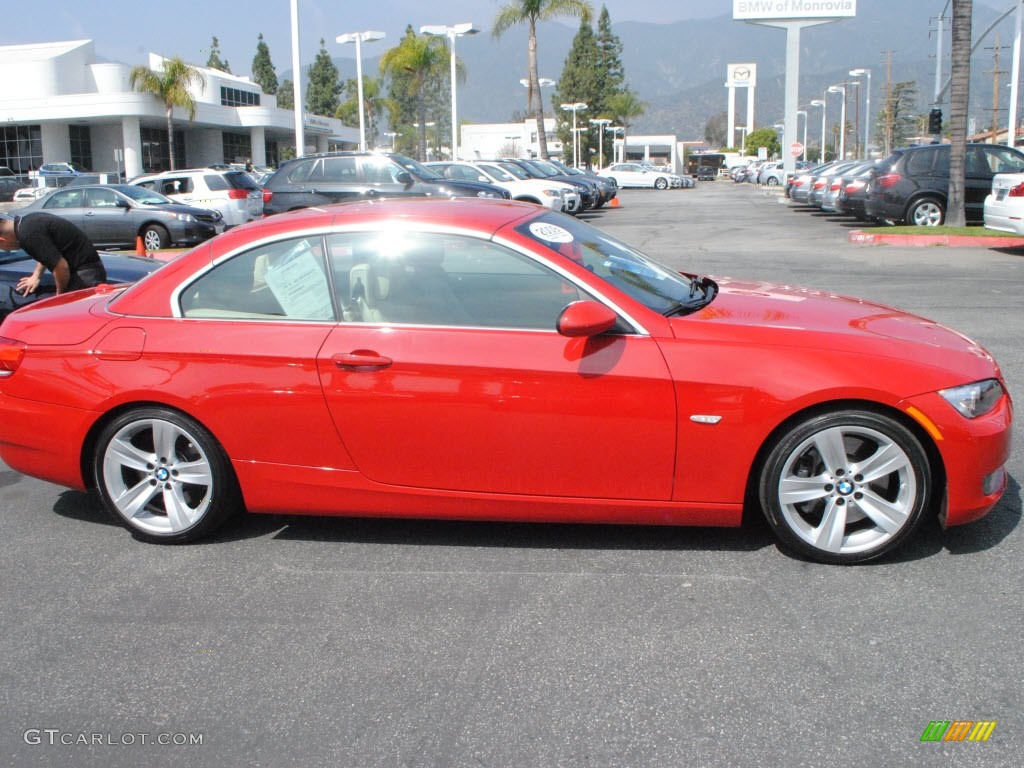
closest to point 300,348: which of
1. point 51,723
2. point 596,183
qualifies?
point 51,723

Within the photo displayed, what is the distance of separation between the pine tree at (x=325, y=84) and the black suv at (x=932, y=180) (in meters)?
97.5

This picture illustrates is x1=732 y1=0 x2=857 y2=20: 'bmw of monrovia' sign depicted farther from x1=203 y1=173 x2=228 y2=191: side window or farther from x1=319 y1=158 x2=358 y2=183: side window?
x1=319 y1=158 x2=358 y2=183: side window

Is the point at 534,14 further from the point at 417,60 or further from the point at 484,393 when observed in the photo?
the point at 484,393

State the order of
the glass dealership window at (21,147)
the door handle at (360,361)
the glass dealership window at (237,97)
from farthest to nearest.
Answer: the glass dealership window at (237,97)
the glass dealership window at (21,147)
the door handle at (360,361)

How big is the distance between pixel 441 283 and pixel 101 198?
17.9 metres

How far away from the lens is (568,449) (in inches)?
163

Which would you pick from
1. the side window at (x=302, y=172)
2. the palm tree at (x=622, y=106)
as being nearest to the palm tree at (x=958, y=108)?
the side window at (x=302, y=172)

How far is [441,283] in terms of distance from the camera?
4.41 meters

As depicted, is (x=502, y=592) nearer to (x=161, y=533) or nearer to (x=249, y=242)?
(x=161, y=533)

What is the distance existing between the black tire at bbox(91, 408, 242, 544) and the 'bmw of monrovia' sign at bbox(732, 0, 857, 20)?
5740 centimetres

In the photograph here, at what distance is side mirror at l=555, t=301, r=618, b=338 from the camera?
4004 mm

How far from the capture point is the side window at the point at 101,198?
20.1 m

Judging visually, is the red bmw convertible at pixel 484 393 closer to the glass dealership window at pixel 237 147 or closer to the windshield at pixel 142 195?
the windshield at pixel 142 195

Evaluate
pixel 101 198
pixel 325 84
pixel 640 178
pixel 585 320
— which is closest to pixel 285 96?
pixel 325 84
